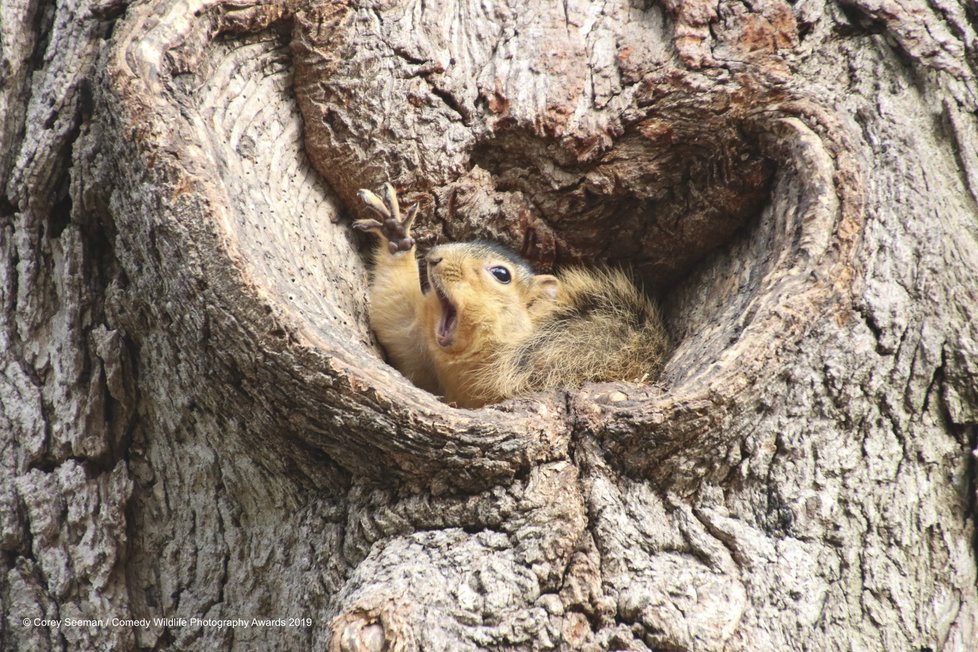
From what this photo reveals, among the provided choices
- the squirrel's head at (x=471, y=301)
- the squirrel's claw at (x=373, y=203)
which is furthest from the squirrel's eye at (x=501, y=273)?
the squirrel's claw at (x=373, y=203)

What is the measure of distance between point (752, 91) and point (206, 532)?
2.32m

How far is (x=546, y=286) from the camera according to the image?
13.1 feet

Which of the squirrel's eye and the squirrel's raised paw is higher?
the squirrel's raised paw

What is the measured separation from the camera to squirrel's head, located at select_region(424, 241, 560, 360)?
3.65m

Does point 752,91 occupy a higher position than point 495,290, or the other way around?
point 752,91

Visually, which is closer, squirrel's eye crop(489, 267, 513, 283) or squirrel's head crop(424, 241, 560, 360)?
squirrel's head crop(424, 241, 560, 360)

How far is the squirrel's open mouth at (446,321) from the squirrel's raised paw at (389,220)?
26 centimetres

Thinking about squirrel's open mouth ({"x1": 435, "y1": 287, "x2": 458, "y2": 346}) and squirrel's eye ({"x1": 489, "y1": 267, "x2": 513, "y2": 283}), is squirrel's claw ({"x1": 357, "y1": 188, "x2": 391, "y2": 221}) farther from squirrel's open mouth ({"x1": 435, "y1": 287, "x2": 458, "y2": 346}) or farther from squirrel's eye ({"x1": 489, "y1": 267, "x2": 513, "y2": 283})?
squirrel's eye ({"x1": 489, "y1": 267, "x2": 513, "y2": 283})

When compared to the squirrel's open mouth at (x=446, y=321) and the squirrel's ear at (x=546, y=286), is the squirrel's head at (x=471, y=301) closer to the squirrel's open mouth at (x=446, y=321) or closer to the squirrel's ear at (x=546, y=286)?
the squirrel's open mouth at (x=446, y=321)

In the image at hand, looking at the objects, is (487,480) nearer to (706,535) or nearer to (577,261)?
(706,535)

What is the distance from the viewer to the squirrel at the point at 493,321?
3.53 meters

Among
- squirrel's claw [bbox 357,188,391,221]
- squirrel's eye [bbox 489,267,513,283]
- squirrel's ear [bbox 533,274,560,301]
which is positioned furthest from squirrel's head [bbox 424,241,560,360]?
squirrel's claw [bbox 357,188,391,221]

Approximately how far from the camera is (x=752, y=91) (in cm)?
316

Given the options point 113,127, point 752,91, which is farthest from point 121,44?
point 752,91
